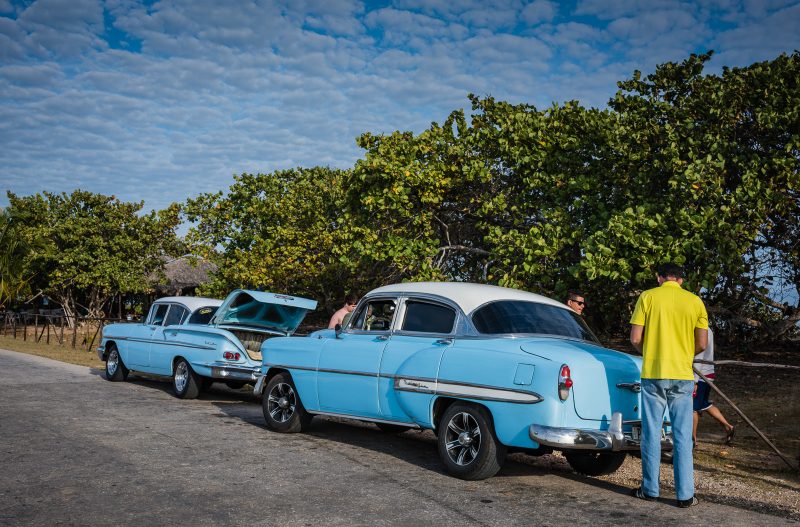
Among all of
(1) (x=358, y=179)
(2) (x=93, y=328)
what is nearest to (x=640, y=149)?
(1) (x=358, y=179)

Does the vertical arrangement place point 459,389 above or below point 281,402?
above

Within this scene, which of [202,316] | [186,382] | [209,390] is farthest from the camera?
[209,390]

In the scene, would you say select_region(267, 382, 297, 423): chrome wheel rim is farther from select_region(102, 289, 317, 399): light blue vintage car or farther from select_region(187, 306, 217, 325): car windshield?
select_region(187, 306, 217, 325): car windshield

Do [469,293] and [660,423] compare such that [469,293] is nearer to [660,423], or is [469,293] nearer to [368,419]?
[368,419]

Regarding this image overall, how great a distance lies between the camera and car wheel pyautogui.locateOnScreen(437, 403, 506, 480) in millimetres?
6715

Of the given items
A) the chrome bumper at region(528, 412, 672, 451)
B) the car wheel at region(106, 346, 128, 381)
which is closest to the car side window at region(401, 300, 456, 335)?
the chrome bumper at region(528, 412, 672, 451)

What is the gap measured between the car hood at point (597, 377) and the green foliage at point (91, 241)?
3513cm

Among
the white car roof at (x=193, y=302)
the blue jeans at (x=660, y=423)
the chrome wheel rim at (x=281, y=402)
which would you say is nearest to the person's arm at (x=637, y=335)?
the blue jeans at (x=660, y=423)

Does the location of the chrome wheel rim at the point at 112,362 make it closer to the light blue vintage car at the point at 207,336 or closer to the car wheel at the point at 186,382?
the light blue vintage car at the point at 207,336

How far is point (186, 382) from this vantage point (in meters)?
12.6

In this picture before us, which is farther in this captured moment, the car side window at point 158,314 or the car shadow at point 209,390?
the car side window at point 158,314

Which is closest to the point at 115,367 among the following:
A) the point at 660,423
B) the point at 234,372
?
the point at 234,372

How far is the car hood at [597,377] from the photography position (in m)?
6.38

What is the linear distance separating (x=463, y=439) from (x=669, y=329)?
6.73 ft
